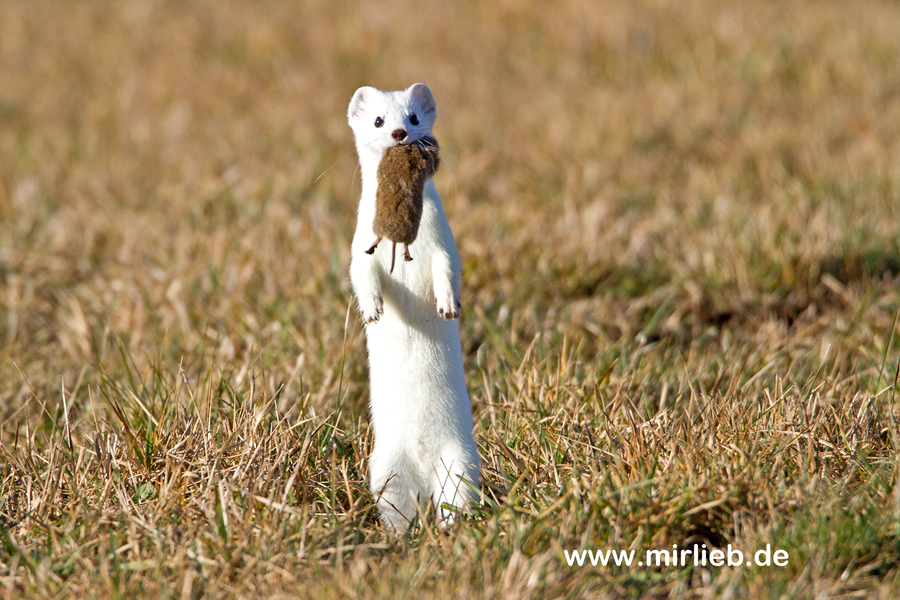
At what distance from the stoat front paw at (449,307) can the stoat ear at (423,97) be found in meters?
0.58

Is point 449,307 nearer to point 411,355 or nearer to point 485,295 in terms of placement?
point 411,355

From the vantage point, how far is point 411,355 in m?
2.54

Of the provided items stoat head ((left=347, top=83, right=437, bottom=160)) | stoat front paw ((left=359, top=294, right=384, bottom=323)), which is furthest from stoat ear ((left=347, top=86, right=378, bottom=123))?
stoat front paw ((left=359, top=294, right=384, bottom=323))

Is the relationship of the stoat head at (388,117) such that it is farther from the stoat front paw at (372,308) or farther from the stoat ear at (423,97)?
the stoat front paw at (372,308)

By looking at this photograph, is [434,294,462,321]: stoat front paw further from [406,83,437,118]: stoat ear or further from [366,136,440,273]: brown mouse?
[406,83,437,118]: stoat ear

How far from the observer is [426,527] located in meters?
2.39

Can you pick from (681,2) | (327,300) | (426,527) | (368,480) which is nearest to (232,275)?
(327,300)

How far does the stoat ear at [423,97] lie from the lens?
254 centimetres

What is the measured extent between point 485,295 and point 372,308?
1.96m

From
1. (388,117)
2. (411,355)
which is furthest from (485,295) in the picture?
(388,117)

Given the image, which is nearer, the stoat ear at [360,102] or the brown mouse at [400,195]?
the brown mouse at [400,195]

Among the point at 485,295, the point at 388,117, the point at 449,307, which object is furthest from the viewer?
the point at 485,295

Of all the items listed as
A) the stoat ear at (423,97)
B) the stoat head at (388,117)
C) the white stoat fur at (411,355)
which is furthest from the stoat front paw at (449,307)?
the stoat ear at (423,97)

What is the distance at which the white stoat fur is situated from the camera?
98.1 inches
